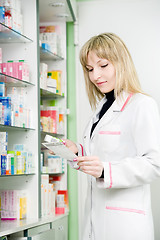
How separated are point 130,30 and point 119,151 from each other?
2.51 m

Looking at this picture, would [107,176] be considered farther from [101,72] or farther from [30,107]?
[30,107]

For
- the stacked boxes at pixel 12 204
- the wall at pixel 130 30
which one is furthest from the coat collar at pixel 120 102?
the wall at pixel 130 30

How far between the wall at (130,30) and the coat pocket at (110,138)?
2166 millimetres

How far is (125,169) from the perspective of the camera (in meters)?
1.84

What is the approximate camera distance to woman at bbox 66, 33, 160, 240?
1.84m

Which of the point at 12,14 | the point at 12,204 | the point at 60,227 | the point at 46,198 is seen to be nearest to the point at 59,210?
the point at 60,227

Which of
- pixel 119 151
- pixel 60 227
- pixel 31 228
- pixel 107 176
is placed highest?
pixel 119 151

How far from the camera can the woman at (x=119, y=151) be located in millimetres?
1839

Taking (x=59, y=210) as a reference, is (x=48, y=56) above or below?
above

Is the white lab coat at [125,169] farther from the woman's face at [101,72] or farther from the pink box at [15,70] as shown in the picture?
the pink box at [15,70]

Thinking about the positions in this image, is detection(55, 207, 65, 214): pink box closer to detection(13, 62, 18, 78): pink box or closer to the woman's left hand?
detection(13, 62, 18, 78): pink box

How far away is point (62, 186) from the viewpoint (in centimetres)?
414

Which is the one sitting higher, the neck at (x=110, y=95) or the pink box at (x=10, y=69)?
the pink box at (x=10, y=69)

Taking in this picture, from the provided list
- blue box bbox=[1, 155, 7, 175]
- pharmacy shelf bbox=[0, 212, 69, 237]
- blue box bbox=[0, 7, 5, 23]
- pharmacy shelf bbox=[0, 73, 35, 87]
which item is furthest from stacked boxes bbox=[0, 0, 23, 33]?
pharmacy shelf bbox=[0, 212, 69, 237]
